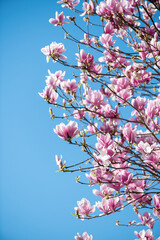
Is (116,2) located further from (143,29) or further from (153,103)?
(153,103)

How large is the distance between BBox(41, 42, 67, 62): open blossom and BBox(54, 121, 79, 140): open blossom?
97cm

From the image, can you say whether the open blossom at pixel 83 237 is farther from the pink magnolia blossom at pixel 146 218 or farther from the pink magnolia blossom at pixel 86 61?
the pink magnolia blossom at pixel 86 61

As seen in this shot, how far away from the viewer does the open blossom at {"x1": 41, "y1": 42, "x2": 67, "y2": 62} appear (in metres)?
2.63

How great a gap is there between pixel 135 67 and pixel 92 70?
52 centimetres

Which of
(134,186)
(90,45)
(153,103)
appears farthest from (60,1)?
(134,186)

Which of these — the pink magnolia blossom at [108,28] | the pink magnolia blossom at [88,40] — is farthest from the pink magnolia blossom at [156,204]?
the pink magnolia blossom at [88,40]

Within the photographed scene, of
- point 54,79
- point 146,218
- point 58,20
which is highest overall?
point 58,20

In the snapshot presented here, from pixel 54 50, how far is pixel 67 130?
1067mm

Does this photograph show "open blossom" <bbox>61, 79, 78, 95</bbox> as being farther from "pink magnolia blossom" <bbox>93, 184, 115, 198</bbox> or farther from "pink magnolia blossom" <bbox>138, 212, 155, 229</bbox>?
"pink magnolia blossom" <bbox>138, 212, 155, 229</bbox>

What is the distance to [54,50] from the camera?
2664 millimetres

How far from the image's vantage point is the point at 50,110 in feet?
7.71

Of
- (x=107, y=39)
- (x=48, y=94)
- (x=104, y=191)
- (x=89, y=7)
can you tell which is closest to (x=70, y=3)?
(x=89, y=7)

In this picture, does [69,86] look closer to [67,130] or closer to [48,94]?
[48,94]

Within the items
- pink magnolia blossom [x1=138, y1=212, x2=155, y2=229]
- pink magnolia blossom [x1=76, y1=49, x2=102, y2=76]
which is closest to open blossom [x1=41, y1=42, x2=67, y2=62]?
pink magnolia blossom [x1=76, y1=49, x2=102, y2=76]
